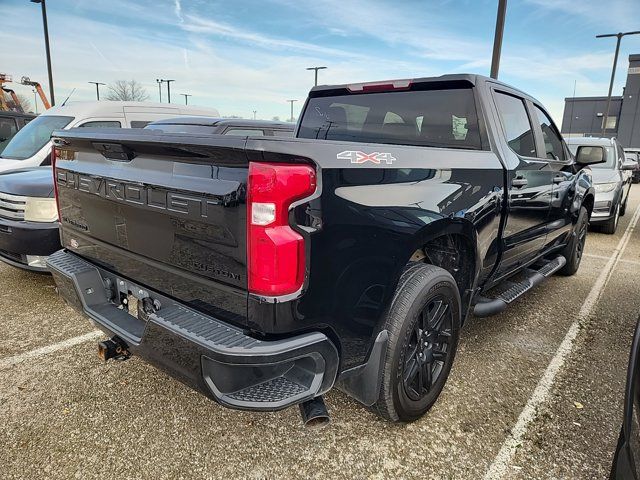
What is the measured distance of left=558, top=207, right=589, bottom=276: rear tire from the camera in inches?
202

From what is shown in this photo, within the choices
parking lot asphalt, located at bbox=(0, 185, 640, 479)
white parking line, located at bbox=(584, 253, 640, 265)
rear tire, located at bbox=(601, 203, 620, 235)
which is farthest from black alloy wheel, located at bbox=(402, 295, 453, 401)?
rear tire, located at bbox=(601, 203, 620, 235)

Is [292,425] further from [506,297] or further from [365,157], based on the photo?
[506,297]

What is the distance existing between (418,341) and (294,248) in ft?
3.68

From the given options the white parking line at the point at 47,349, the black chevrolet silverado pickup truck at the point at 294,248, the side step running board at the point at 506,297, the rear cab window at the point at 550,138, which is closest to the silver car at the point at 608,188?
the rear cab window at the point at 550,138

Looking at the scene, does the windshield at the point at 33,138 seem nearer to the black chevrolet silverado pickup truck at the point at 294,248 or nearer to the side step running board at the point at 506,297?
the black chevrolet silverado pickup truck at the point at 294,248

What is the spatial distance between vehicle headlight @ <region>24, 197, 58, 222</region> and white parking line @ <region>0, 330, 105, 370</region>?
126 centimetres

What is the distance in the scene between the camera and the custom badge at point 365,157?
6.06 feet

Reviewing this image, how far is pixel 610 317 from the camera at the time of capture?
4195 millimetres

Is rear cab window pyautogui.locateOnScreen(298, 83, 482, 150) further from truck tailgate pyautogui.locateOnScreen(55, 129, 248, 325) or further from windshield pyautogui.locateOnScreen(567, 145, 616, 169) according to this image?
windshield pyautogui.locateOnScreen(567, 145, 616, 169)

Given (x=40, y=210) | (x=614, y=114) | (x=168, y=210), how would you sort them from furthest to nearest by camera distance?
1. (x=614, y=114)
2. (x=40, y=210)
3. (x=168, y=210)

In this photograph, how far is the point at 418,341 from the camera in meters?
2.46

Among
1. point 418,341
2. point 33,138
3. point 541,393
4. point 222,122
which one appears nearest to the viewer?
point 418,341

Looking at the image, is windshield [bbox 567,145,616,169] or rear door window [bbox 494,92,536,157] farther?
windshield [bbox 567,145,616,169]

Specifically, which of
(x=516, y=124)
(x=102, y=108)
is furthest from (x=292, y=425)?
(x=102, y=108)
